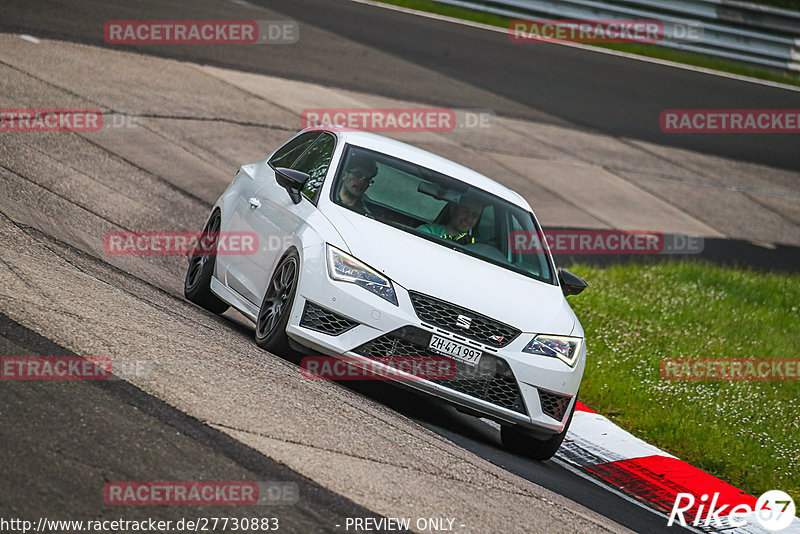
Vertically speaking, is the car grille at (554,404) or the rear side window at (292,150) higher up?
the rear side window at (292,150)

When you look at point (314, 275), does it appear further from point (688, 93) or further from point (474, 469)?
point (688, 93)

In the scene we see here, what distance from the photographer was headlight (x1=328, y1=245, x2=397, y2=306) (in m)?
6.81

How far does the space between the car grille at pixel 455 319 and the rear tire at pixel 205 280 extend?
2325 millimetres

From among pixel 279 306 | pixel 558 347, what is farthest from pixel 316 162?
pixel 558 347

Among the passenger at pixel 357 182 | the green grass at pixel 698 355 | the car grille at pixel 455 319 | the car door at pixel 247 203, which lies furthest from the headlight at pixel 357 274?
the green grass at pixel 698 355

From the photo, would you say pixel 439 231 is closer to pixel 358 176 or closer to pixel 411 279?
pixel 358 176

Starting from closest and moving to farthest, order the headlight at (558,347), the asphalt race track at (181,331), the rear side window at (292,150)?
the asphalt race track at (181,331) → the headlight at (558,347) → the rear side window at (292,150)

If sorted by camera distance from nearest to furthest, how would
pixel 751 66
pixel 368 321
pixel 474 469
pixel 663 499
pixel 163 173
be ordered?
pixel 474 469, pixel 368 321, pixel 663 499, pixel 163 173, pixel 751 66

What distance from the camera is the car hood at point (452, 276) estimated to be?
6.91 meters

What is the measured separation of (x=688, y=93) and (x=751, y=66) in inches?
134

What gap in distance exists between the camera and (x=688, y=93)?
77.2 ft

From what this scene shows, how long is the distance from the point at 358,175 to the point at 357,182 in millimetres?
81

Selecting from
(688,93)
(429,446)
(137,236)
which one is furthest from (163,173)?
(688,93)

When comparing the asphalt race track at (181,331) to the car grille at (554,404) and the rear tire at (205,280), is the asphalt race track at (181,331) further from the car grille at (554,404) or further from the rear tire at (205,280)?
the car grille at (554,404)
